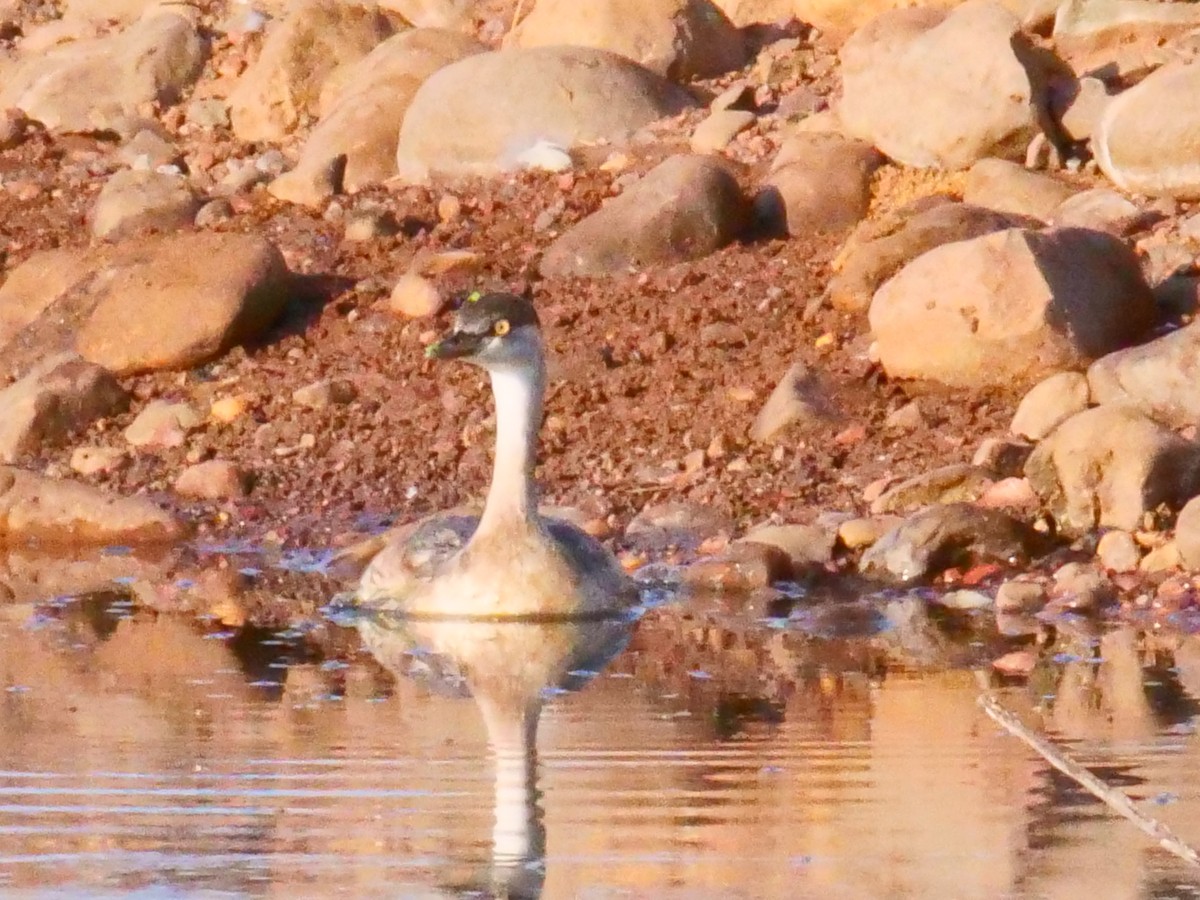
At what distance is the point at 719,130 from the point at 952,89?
1.64 meters

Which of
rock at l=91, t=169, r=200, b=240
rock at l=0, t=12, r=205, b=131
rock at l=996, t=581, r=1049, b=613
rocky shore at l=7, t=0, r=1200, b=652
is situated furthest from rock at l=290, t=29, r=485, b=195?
rock at l=996, t=581, r=1049, b=613

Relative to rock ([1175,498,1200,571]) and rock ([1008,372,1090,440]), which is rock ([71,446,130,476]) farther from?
rock ([1175,498,1200,571])

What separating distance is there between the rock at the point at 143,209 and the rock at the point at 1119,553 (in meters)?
6.91

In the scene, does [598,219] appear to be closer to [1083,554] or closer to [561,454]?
[561,454]

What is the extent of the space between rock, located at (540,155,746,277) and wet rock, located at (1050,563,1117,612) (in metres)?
4.01

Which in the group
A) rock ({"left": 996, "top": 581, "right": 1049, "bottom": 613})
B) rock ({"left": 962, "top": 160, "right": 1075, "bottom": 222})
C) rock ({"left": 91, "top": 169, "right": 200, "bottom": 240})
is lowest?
rock ({"left": 996, "top": 581, "right": 1049, "bottom": 613})

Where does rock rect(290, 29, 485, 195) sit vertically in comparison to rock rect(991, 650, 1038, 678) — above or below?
above

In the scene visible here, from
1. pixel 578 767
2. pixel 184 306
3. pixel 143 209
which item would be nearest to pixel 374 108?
pixel 143 209

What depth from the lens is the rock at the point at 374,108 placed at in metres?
15.5

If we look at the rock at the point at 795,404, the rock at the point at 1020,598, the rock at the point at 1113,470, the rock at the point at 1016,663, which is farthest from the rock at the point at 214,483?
the rock at the point at 1016,663

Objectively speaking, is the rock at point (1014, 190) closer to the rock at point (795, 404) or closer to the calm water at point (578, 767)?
the rock at point (795, 404)

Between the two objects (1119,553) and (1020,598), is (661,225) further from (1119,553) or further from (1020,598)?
(1020,598)

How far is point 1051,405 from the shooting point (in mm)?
10969

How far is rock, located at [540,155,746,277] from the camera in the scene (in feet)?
43.6
